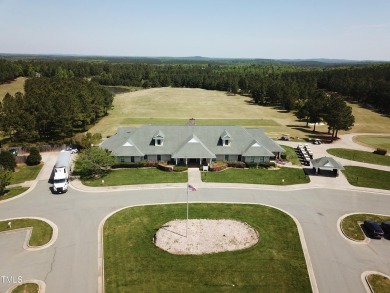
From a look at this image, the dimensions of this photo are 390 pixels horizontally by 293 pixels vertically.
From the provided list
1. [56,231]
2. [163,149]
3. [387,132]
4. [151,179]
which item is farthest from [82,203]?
[387,132]

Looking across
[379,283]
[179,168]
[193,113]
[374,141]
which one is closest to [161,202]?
[179,168]

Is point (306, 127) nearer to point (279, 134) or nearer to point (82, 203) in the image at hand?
point (279, 134)

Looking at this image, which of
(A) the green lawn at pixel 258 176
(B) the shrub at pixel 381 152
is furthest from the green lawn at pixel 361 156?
(A) the green lawn at pixel 258 176

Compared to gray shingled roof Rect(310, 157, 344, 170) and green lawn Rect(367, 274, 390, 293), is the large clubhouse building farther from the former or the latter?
green lawn Rect(367, 274, 390, 293)

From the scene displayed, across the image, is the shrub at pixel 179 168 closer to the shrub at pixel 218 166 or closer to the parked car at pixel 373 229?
the shrub at pixel 218 166

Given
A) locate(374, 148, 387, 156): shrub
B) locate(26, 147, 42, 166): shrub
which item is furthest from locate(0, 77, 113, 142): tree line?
locate(374, 148, 387, 156): shrub

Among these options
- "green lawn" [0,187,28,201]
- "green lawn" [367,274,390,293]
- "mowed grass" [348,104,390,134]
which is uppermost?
"green lawn" [367,274,390,293]
